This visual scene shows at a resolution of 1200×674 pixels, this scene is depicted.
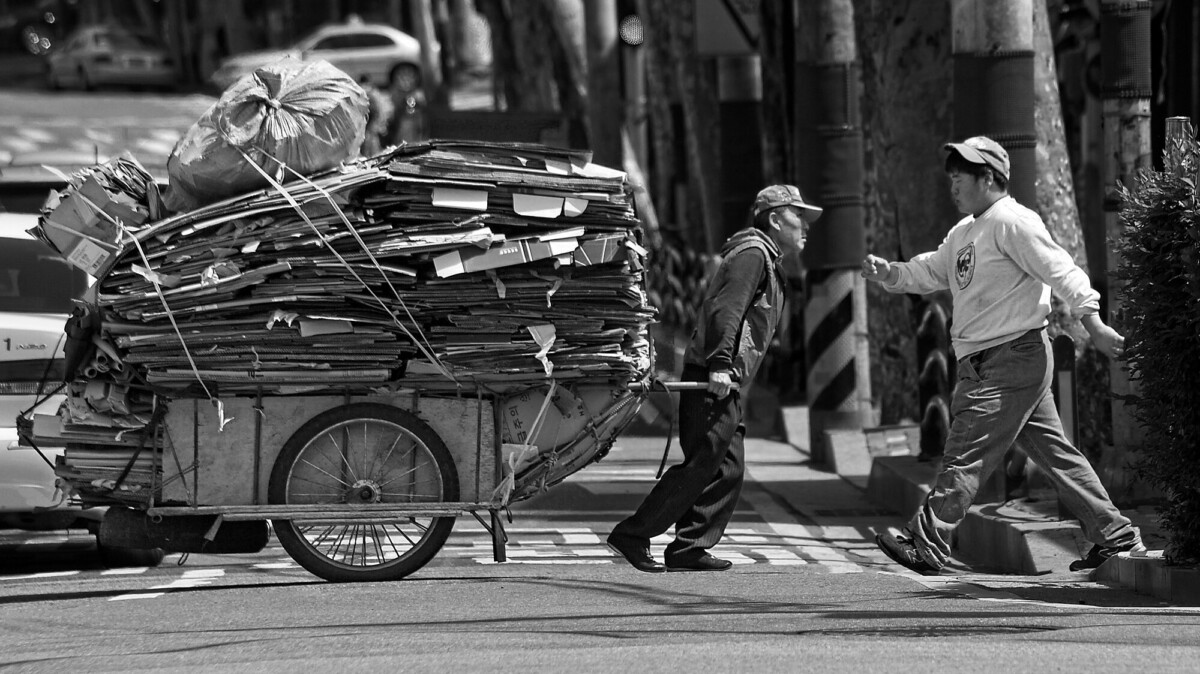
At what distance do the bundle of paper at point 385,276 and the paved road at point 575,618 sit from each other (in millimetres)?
928

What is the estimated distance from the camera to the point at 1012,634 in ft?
20.4

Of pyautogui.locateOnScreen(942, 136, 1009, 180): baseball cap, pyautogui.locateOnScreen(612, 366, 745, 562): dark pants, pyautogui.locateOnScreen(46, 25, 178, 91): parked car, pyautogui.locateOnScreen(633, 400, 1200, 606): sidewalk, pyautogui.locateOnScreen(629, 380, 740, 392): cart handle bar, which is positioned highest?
pyautogui.locateOnScreen(46, 25, 178, 91): parked car

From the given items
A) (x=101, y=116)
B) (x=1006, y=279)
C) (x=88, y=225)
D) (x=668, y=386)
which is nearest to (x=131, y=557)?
(x=88, y=225)

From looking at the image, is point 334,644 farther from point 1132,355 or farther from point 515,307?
point 1132,355

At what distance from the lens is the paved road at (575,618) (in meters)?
5.85

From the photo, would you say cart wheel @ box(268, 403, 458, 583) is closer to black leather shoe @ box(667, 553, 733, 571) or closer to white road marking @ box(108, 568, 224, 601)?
white road marking @ box(108, 568, 224, 601)

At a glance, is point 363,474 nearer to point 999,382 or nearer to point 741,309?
point 741,309

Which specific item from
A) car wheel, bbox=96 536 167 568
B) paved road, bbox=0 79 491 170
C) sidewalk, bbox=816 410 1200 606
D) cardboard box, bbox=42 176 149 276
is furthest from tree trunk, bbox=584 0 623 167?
cardboard box, bbox=42 176 149 276

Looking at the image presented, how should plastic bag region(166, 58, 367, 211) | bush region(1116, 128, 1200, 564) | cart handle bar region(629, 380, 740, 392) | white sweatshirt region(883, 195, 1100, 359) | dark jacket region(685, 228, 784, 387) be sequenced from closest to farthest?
bush region(1116, 128, 1200, 564) → white sweatshirt region(883, 195, 1100, 359) → plastic bag region(166, 58, 367, 211) → cart handle bar region(629, 380, 740, 392) → dark jacket region(685, 228, 784, 387)

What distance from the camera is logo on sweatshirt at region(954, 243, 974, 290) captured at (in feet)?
25.7

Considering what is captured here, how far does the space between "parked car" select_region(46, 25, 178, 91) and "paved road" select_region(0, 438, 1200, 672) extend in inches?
1793

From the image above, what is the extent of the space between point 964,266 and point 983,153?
47cm

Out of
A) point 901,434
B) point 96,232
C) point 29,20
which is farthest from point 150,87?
point 96,232

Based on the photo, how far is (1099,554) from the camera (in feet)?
→ 25.8
